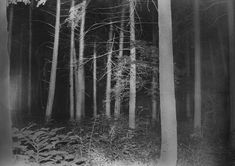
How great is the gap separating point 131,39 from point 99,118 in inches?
78.8

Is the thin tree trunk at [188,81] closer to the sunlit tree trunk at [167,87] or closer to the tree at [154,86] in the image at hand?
the tree at [154,86]

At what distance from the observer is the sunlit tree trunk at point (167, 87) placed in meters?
6.95

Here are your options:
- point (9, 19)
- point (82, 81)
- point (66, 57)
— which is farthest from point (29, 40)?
point (82, 81)

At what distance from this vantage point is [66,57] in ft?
26.0

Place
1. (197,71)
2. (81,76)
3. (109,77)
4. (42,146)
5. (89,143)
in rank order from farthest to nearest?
1. (197,71)
2. (109,77)
3. (81,76)
4. (89,143)
5. (42,146)

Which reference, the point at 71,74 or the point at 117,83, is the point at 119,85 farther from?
the point at 71,74

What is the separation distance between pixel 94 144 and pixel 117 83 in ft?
4.89

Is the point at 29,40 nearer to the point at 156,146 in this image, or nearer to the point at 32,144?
the point at 32,144

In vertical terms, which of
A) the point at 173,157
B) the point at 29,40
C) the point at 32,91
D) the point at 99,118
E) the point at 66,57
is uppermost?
the point at 29,40

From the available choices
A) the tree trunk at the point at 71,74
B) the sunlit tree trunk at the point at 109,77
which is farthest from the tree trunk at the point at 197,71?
the tree trunk at the point at 71,74

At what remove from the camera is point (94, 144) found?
24.6 ft

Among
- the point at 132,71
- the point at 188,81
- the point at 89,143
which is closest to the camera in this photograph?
the point at 89,143

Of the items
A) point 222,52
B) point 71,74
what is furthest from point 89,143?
point 222,52

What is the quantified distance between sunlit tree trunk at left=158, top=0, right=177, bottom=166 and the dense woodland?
2cm
